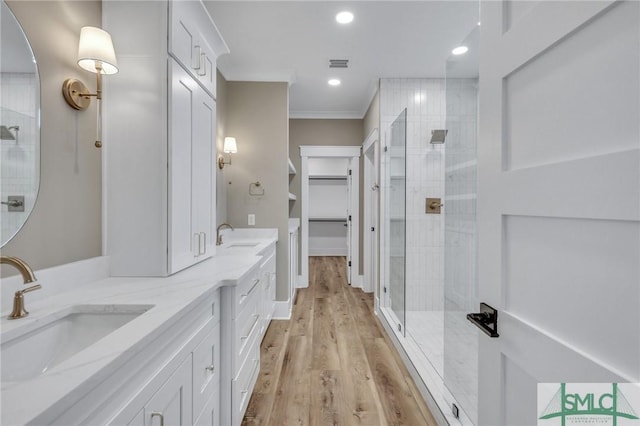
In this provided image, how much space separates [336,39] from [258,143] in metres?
1.32

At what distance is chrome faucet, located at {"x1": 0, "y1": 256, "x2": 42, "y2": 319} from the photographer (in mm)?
875

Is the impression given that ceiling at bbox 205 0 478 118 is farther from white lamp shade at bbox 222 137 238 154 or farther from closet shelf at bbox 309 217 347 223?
closet shelf at bbox 309 217 347 223

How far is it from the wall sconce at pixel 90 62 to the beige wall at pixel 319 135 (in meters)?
3.47

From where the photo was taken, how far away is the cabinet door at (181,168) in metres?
1.51

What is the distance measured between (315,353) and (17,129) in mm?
2404

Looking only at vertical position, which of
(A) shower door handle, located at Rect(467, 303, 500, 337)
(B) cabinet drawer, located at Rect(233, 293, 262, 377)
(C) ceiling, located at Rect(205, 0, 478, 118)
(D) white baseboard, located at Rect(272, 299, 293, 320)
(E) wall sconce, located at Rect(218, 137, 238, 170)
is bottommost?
(D) white baseboard, located at Rect(272, 299, 293, 320)

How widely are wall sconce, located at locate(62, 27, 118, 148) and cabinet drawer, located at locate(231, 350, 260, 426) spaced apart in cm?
133

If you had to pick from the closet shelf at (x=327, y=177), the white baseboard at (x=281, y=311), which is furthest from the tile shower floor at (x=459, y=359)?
the closet shelf at (x=327, y=177)

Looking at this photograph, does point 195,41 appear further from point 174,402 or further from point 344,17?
point 174,402

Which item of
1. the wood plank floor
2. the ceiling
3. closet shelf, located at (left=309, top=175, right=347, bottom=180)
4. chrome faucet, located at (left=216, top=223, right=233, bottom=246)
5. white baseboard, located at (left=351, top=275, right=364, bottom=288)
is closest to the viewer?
the wood plank floor

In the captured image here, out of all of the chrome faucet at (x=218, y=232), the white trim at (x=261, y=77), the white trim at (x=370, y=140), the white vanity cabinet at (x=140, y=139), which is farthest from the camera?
the white trim at (x=370, y=140)

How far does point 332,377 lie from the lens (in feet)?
7.43

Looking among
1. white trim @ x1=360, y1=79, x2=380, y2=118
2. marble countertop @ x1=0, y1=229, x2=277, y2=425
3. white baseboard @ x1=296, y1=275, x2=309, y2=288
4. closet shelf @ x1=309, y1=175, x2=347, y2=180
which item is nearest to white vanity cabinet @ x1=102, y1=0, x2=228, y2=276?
marble countertop @ x1=0, y1=229, x2=277, y2=425

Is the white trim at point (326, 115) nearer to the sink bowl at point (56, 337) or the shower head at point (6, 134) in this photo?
the shower head at point (6, 134)
